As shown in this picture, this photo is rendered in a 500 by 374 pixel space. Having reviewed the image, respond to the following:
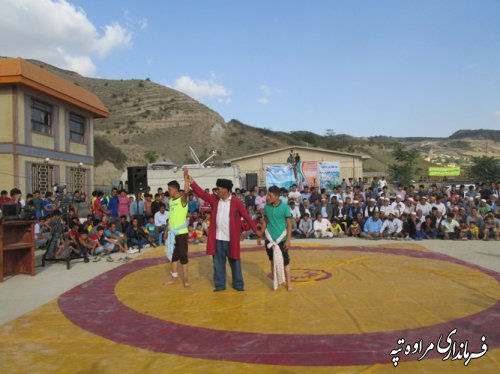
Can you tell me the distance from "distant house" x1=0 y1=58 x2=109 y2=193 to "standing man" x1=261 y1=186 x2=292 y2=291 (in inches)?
524

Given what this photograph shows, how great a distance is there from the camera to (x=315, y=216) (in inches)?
588

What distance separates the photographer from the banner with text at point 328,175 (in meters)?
22.1

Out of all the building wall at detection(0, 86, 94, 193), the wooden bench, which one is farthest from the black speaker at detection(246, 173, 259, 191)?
the wooden bench

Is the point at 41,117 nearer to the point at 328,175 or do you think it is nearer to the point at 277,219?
the point at 328,175

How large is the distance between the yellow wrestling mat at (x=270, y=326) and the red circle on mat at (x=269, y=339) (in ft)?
0.04

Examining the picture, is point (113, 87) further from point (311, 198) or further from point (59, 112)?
point (311, 198)

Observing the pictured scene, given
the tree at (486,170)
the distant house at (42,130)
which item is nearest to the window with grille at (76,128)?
the distant house at (42,130)

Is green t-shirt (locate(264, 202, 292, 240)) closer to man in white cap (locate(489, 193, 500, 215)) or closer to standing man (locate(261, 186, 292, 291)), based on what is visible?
standing man (locate(261, 186, 292, 291))

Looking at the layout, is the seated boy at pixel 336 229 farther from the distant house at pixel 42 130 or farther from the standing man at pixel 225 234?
the distant house at pixel 42 130

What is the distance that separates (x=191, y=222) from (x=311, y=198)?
15.6 ft

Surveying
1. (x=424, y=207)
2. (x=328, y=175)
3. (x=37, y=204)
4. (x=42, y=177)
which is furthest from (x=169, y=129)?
(x=424, y=207)

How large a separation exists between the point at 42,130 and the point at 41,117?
0.55 m

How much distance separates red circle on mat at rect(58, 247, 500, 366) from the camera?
4048 mm

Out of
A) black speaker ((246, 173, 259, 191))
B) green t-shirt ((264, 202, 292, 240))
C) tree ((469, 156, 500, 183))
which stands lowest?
green t-shirt ((264, 202, 292, 240))
